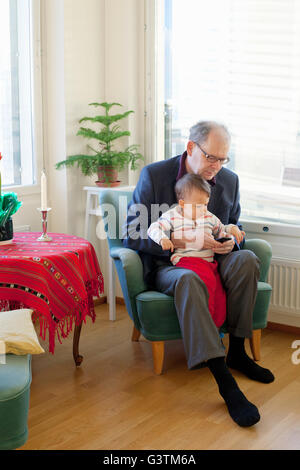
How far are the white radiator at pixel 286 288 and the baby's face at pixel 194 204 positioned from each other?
2.29ft

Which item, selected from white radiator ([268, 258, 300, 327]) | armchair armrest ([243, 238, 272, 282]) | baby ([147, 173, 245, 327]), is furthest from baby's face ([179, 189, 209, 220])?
white radiator ([268, 258, 300, 327])

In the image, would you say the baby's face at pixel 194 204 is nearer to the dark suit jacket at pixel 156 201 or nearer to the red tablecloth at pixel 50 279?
the dark suit jacket at pixel 156 201

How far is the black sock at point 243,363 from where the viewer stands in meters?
2.62

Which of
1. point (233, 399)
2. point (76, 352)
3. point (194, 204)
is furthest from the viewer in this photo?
point (76, 352)

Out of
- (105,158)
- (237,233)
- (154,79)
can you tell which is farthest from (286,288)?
(154,79)

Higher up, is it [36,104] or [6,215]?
[36,104]

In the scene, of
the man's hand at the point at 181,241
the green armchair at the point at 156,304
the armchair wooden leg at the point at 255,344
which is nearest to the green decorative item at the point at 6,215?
the green armchair at the point at 156,304

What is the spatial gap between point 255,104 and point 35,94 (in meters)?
1.25

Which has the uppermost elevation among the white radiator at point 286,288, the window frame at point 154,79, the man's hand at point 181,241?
the window frame at point 154,79

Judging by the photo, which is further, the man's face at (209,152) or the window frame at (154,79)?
the window frame at (154,79)

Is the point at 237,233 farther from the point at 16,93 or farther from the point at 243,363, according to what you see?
the point at 16,93

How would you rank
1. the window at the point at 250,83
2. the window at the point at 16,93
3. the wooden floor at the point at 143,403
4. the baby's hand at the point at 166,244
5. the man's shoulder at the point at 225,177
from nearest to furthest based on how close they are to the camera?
1. the wooden floor at the point at 143,403
2. the baby's hand at the point at 166,244
3. the man's shoulder at the point at 225,177
4. the window at the point at 250,83
5. the window at the point at 16,93

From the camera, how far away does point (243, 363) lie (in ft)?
8.75

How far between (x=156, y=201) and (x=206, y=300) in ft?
1.94
